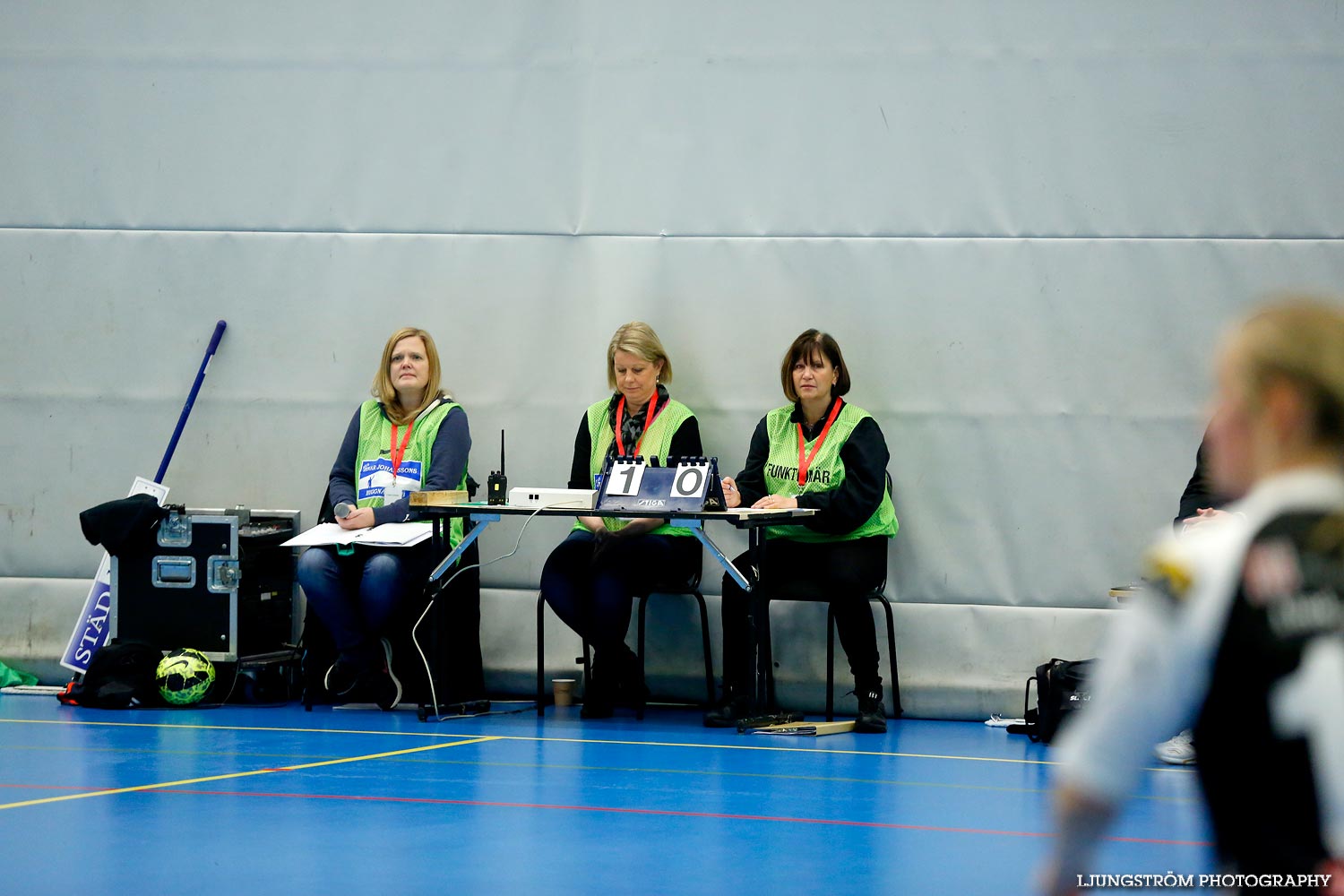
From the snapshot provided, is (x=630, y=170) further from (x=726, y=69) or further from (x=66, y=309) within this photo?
(x=66, y=309)

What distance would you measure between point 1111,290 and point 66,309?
412 centimetres

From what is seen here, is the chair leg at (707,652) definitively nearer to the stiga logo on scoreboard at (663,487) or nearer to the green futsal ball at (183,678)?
the stiga logo on scoreboard at (663,487)

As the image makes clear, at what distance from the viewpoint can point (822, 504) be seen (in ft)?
15.6

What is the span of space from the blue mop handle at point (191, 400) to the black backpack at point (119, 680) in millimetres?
749

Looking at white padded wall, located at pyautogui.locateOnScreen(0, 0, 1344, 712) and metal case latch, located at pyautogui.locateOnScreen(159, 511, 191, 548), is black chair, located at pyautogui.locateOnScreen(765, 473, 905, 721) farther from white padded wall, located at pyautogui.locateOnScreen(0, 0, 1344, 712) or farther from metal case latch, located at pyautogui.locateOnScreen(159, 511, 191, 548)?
metal case latch, located at pyautogui.locateOnScreen(159, 511, 191, 548)

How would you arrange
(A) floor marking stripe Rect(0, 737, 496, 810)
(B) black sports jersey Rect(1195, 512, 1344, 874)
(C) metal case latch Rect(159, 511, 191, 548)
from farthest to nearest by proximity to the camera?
(C) metal case latch Rect(159, 511, 191, 548) → (A) floor marking stripe Rect(0, 737, 496, 810) → (B) black sports jersey Rect(1195, 512, 1344, 874)

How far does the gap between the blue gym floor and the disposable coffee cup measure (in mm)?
511

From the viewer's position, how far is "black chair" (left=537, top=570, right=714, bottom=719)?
486 cm

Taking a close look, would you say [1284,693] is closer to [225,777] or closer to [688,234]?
[225,777]

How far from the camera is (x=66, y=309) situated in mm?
5617

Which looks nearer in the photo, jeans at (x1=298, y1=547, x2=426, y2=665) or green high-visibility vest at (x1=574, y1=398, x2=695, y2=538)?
jeans at (x1=298, y1=547, x2=426, y2=665)

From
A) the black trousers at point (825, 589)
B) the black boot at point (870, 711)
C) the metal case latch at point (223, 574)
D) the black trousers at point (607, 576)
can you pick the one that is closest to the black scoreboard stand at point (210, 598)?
the metal case latch at point (223, 574)

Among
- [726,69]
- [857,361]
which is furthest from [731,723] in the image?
[726,69]

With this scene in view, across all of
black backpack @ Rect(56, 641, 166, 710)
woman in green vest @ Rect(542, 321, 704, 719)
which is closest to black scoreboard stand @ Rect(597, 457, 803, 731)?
woman in green vest @ Rect(542, 321, 704, 719)
